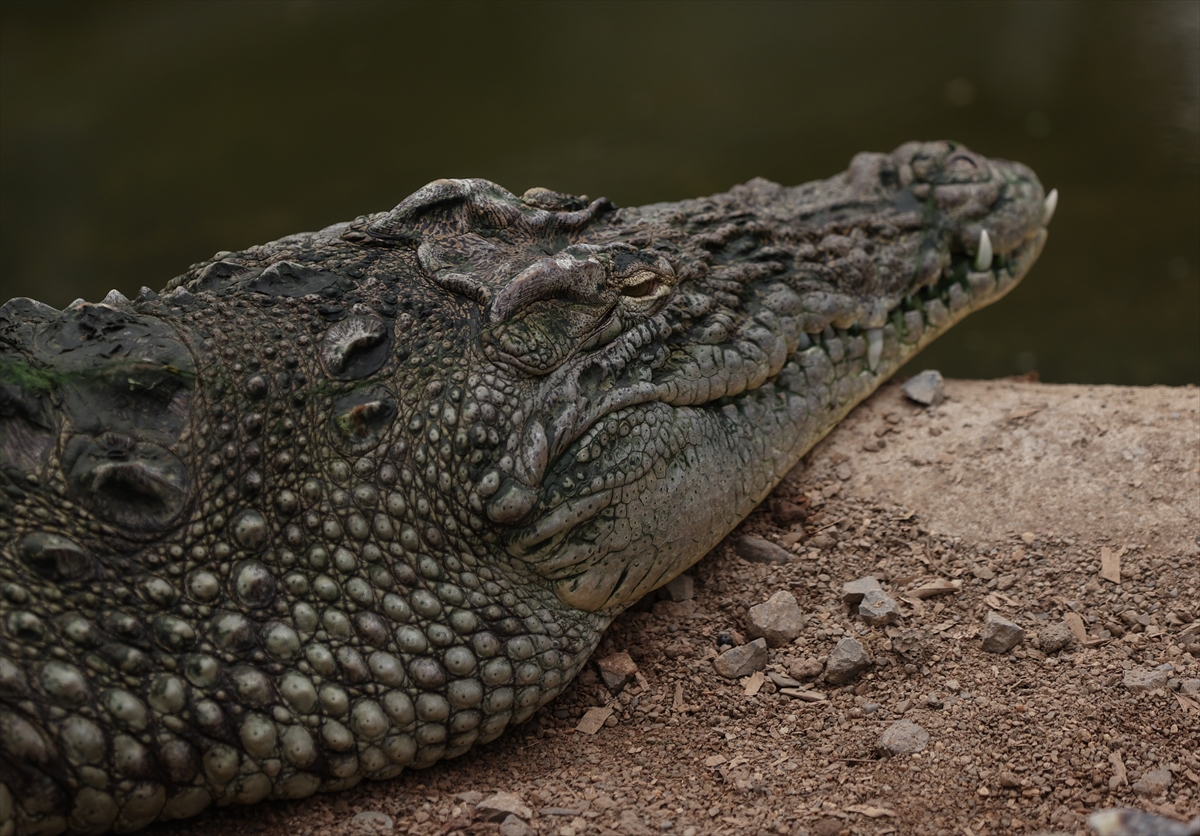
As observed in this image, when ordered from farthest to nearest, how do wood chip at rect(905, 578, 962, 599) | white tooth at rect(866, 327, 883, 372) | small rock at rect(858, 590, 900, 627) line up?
white tooth at rect(866, 327, 883, 372) → wood chip at rect(905, 578, 962, 599) → small rock at rect(858, 590, 900, 627)

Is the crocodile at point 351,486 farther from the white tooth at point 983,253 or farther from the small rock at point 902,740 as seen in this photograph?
the white tooth at point 983,253

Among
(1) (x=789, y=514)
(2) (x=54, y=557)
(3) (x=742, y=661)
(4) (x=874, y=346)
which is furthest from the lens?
(4) (x=874, y=346)

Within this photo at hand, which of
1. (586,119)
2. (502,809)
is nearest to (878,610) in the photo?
(502,809)

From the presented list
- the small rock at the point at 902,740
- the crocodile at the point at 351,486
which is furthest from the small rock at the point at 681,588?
the small rock at the point at 902,740

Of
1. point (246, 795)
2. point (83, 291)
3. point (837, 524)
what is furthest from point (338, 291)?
point (83, 291)

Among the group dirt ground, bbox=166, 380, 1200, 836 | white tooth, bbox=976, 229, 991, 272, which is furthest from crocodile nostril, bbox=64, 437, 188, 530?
white tooth, bbox=976, 229, 991, 272

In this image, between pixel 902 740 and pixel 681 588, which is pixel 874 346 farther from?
pixel 902 740

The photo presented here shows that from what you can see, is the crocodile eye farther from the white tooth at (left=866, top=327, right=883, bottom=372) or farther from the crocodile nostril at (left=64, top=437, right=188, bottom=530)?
the crocodile nostril at (left=64, top=437, right=188, bottom=530)
